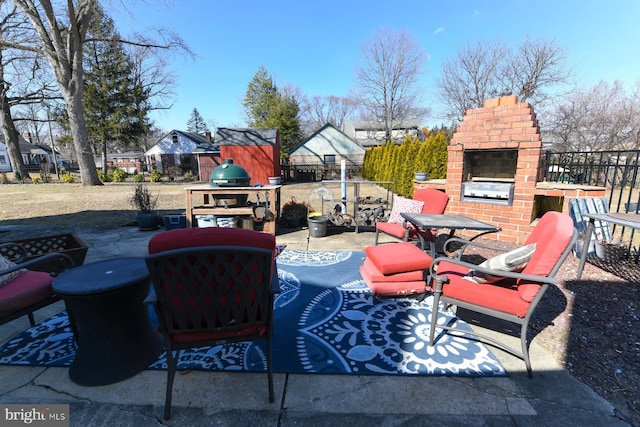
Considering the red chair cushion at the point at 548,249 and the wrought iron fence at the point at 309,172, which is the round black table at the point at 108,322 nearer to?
the red chair cushion at the point at 548,249

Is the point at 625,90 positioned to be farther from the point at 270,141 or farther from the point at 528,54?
the point at 270,141

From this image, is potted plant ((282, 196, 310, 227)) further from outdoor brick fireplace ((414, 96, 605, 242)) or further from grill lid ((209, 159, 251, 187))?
outdoor brick fireplace ((414, 96, 605, 242))

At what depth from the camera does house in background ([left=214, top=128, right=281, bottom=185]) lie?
683 inches

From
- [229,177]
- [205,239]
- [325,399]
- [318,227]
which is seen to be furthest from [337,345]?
[229,177]

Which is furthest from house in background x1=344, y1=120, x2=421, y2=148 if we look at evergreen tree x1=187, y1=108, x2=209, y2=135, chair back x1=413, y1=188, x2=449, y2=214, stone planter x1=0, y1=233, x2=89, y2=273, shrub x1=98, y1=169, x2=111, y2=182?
evergreen tree x1=187, y1=108, x2=209, y2=135

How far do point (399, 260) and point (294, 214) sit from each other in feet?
11.9

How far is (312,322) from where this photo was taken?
2.55 metres

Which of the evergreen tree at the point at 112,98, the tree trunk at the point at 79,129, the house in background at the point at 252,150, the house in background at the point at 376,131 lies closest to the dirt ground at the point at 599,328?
the house in background at the point at 252,150

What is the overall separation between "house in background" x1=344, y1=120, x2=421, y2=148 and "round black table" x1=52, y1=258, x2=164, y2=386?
26.1 meters

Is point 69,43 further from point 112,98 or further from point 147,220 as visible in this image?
point 147,220

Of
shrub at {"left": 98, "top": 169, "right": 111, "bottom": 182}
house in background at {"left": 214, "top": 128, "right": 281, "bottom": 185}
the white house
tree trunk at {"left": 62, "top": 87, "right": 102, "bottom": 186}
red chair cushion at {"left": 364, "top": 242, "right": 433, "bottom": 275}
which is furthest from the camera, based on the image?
the white house

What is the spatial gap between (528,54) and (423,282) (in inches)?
987

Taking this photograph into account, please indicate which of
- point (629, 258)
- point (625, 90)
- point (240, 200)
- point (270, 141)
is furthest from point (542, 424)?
point (625, 90)

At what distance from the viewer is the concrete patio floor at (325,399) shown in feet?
5.18
